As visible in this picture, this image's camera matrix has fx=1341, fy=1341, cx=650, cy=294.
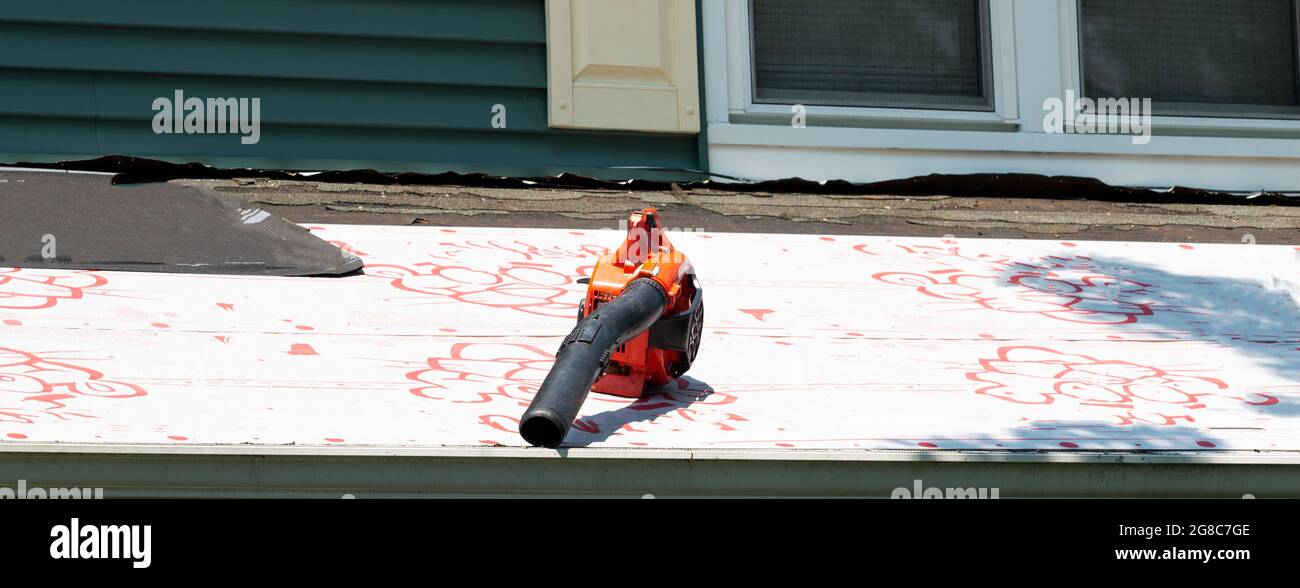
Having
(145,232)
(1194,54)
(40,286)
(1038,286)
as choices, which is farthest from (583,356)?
(1194,54)

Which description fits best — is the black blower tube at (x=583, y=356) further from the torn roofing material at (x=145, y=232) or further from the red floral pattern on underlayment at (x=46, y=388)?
the torn roofing material at (x=145, y=232)

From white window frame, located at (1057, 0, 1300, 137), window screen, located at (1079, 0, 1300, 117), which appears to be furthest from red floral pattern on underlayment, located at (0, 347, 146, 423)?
window screen, located at (1079, 0, 1300, 117)

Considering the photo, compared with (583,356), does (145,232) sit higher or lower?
higher

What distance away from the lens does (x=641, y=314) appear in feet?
8.36

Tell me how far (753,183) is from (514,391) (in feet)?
8.13

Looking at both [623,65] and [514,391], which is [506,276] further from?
[623,65]

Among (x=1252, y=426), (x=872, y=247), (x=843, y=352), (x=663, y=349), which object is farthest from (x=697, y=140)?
(x=1252, y=426)

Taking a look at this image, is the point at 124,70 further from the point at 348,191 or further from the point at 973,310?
the point at 973,310

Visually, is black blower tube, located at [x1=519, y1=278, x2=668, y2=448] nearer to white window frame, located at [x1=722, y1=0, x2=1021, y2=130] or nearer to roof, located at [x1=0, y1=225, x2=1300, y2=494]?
roof, located at [x1=0, y1=225, x2=1300, y2=494]

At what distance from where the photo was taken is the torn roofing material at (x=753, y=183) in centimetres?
431

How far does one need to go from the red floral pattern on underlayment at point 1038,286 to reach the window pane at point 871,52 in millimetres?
1221

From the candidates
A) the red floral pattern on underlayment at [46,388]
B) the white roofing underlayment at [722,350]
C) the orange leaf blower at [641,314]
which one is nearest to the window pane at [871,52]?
the white roofing underlayment at [722,350]

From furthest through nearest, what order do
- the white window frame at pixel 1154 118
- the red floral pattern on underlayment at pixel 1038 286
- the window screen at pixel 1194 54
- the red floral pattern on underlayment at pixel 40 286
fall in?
the window screen at pixel 1194 54 < the white window frame at pixel 1154 118 < the red floral pattern on underlayment at pixel 1038 286 < the red floral pattern on underlayment at pixel 40 286
